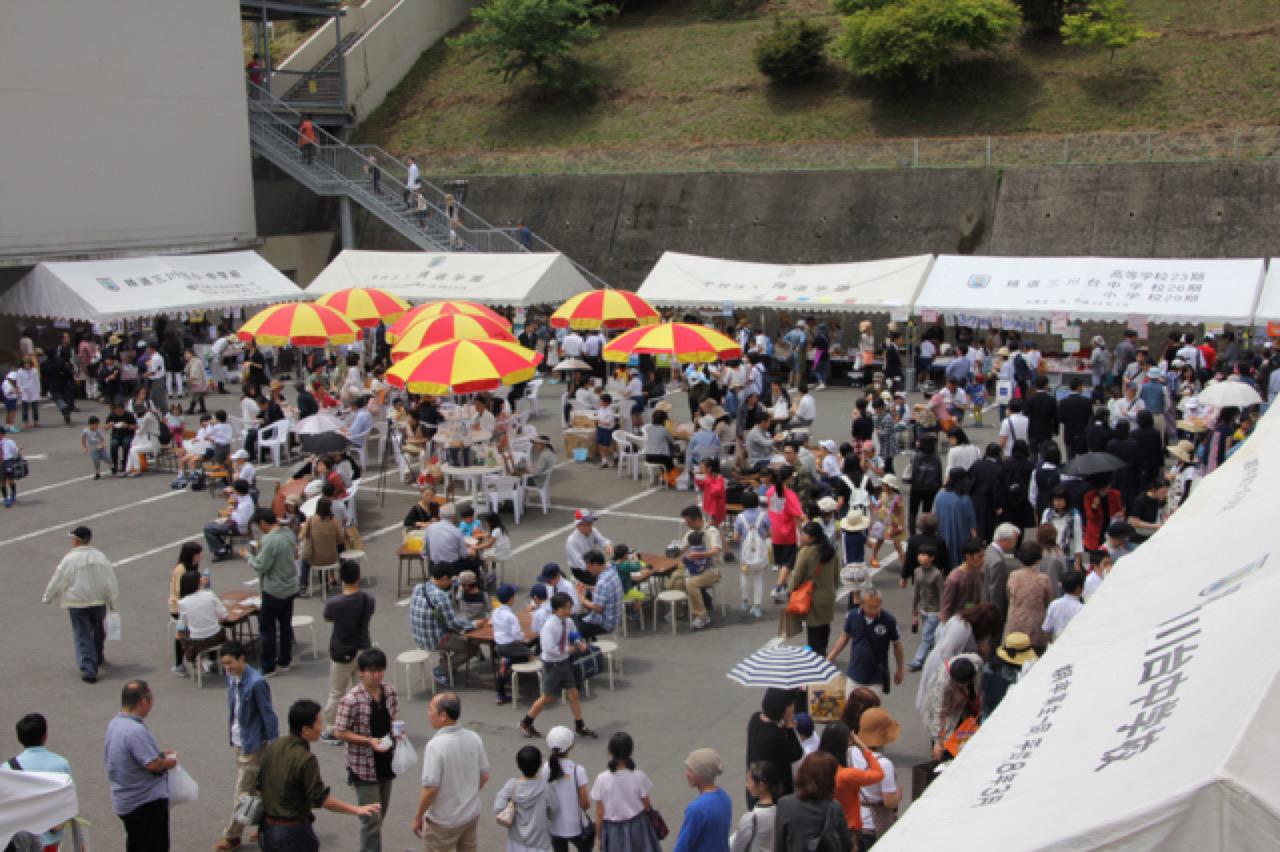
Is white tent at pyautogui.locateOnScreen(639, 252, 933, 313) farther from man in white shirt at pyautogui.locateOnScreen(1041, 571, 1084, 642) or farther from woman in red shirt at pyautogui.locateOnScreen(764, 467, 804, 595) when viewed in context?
man in white shirt at pyautogui.locateOnScreen(1041, 571, 1084, 642)

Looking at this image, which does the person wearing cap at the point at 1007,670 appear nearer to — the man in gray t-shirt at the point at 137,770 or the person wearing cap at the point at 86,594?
the man in gray t-shirt at the point at 137,770

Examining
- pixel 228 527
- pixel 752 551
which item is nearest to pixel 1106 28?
pixel 752 551

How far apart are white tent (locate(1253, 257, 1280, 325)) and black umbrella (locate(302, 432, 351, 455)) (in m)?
14.7

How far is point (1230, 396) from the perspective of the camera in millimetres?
15094

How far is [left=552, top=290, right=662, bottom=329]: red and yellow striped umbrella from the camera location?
21844mm

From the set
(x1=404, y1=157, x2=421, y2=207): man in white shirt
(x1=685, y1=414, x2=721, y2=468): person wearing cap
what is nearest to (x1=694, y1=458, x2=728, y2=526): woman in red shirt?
(x1=685, y1=414, x2=721, y2=468): person wearing cap

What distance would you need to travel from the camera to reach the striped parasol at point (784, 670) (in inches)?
312

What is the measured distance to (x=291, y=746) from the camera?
22.6 ft

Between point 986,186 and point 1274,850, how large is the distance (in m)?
26.8

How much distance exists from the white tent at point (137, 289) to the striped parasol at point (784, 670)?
68.9 feet

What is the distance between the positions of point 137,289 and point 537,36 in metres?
17.7

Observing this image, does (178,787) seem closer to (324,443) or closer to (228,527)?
(228,527)

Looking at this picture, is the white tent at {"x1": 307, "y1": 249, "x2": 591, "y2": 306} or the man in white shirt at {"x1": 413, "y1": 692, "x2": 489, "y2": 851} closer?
the man in white shirt at {"x1": 413, "y1": 692, "x2": 489, "y2": 851}

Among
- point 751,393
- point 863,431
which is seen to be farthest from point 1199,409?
point 751,393
